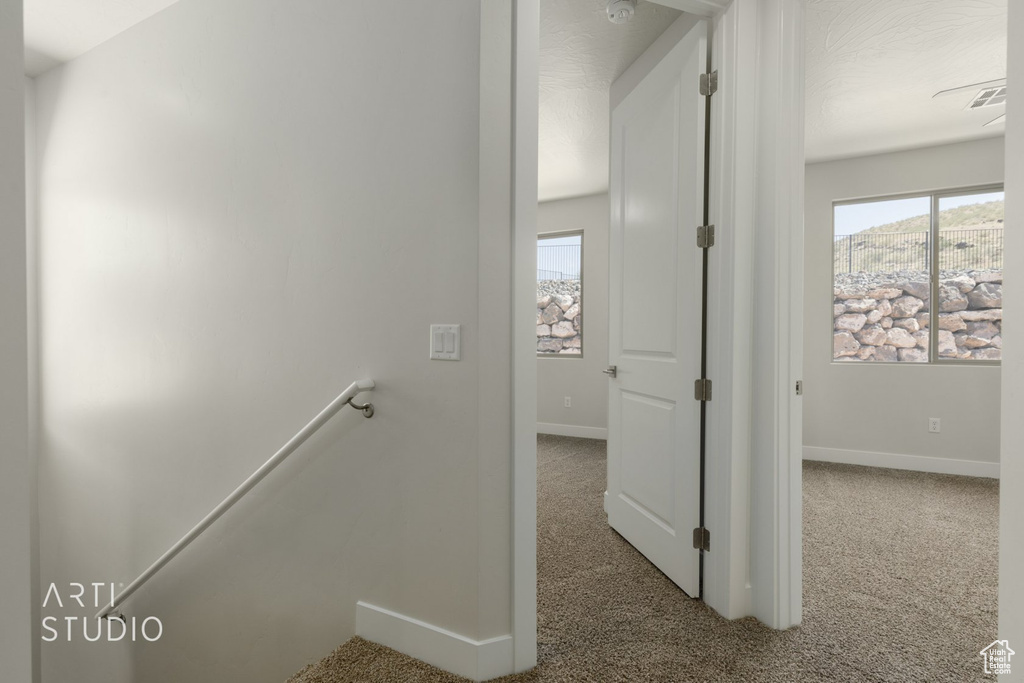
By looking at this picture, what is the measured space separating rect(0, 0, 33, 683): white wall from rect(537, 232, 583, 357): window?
196 inches

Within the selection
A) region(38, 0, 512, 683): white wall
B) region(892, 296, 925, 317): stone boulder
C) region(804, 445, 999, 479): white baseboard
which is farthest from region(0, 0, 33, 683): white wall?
region(892, 296, 925, 317): stone boulder

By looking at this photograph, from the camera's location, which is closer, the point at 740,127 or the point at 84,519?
the point at 740,127

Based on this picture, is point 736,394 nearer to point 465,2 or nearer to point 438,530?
point 438,530

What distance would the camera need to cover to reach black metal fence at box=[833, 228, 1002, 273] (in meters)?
3.87

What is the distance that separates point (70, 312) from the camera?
294 cm

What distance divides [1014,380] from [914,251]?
12.5 feet

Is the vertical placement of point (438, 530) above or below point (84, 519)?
above

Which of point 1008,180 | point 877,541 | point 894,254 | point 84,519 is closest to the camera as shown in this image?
point 1008,180

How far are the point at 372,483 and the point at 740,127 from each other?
1.76 m

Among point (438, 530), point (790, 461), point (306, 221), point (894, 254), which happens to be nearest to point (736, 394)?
point (790, 461)

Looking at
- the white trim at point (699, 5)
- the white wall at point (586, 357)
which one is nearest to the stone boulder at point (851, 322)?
the white wall at point (586, 357)

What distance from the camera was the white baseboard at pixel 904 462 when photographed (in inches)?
151

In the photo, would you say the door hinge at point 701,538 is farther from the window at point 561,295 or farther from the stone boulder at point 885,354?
the window at point 561,295

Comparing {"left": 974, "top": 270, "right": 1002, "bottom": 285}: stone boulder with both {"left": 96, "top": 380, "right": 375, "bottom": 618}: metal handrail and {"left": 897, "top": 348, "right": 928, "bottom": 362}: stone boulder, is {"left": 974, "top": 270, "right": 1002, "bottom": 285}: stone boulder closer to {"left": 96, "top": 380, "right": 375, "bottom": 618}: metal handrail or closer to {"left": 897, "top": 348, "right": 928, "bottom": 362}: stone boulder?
{"left": 897, "top": 348, "right": 928, "bottom": 362}: stone boulder
